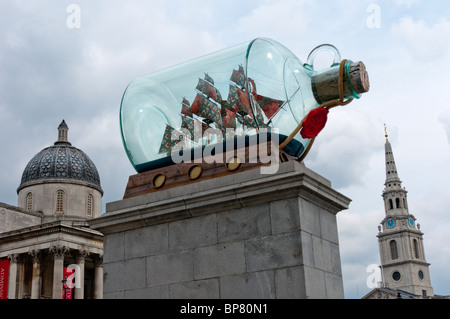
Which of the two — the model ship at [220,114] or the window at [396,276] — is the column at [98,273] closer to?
the model ship at [220,114]

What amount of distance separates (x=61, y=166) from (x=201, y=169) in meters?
73.1

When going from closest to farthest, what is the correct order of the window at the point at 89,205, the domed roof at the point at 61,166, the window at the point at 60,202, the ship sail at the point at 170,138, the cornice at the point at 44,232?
the ship sail at the point at 170,138 < the cornice at the point at 44,232 < the window at the point at 60,202 < the window at the point at 89,205 < the domed roof at the point at 61,166

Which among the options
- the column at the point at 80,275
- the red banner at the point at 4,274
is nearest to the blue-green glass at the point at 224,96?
the column at the point at 80,275

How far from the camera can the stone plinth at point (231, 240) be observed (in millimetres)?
7266

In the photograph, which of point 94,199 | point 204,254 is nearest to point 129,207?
point 204,254

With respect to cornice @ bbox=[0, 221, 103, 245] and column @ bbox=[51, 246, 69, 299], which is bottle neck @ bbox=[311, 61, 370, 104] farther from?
cornice @ bbox=[0, 221, 103, 245]

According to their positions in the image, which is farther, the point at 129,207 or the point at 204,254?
the point at 129,207

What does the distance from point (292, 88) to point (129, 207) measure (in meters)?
3.01

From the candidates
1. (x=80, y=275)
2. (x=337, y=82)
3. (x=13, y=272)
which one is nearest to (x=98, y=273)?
(x=80, y=275)

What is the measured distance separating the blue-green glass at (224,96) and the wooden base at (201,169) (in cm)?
22

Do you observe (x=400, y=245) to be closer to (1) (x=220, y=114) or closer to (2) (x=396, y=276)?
(2) (x=396, y=276)
